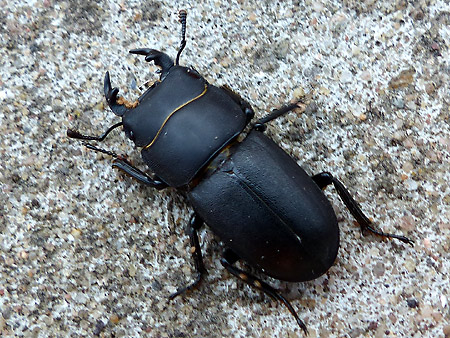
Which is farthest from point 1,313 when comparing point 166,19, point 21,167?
point 166,19

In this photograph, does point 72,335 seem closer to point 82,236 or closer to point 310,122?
point 82,236

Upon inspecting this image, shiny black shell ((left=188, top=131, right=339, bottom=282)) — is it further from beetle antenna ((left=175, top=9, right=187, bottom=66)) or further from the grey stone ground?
beetle antenna ((left=175, top=9, right=187, bottom=66))

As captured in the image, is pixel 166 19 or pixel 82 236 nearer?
pixel 82 236

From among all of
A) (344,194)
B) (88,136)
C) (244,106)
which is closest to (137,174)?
(88,136)

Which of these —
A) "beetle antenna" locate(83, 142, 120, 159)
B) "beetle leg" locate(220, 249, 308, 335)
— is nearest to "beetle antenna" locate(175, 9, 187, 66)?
"beetle antenna" locate(83, 142, 120, 159)

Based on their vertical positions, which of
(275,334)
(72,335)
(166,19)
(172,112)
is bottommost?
(275,334)

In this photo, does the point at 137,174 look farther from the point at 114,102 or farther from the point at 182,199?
the point at 114,102

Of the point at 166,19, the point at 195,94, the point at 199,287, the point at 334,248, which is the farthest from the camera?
the point at 166,19
